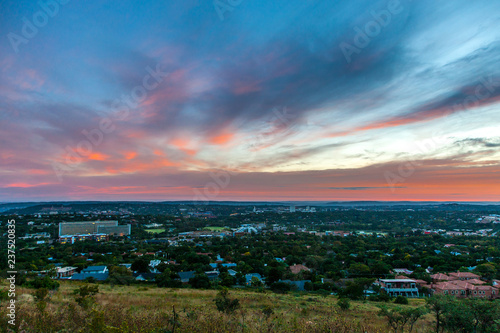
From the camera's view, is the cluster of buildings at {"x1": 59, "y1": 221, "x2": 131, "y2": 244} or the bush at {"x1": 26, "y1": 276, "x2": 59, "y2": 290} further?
the cluster of buildings at {"x1": 59, "y1": 221, "x2": 131, "y2": 244}

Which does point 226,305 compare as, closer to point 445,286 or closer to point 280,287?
point 280,287

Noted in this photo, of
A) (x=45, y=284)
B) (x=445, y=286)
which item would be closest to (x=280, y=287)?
(x=445, y=286)

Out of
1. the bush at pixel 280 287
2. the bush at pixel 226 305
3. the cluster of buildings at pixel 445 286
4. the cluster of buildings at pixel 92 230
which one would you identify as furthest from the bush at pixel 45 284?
the cluster of buildings at pixel 92 230

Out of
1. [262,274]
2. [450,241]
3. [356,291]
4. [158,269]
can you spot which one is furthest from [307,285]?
[450,241]

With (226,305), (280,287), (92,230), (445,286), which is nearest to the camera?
(226,305)

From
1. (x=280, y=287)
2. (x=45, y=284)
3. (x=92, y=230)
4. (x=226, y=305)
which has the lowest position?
(x=92, y=230)

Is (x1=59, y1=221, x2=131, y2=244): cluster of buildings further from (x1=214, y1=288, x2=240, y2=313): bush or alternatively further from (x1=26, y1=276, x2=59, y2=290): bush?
(x1=214, y1=288, x2=240, y2=313): bush

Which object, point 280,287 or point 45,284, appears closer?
point 45,284

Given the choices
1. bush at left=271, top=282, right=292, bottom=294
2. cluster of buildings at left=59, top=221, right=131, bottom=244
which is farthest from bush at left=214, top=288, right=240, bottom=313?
cluster of buildings at left=59, top=221, right=131, bottom=244

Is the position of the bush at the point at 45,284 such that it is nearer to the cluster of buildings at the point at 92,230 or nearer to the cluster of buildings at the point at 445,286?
the cluster of buildings at the point at 445,286

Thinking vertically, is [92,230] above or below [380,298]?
below

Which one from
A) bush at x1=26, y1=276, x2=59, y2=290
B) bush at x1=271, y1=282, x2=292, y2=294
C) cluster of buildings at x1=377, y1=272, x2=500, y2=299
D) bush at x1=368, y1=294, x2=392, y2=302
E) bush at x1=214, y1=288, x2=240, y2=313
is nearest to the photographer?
bush at x1=214, y1=288, x2=240, y2=313
